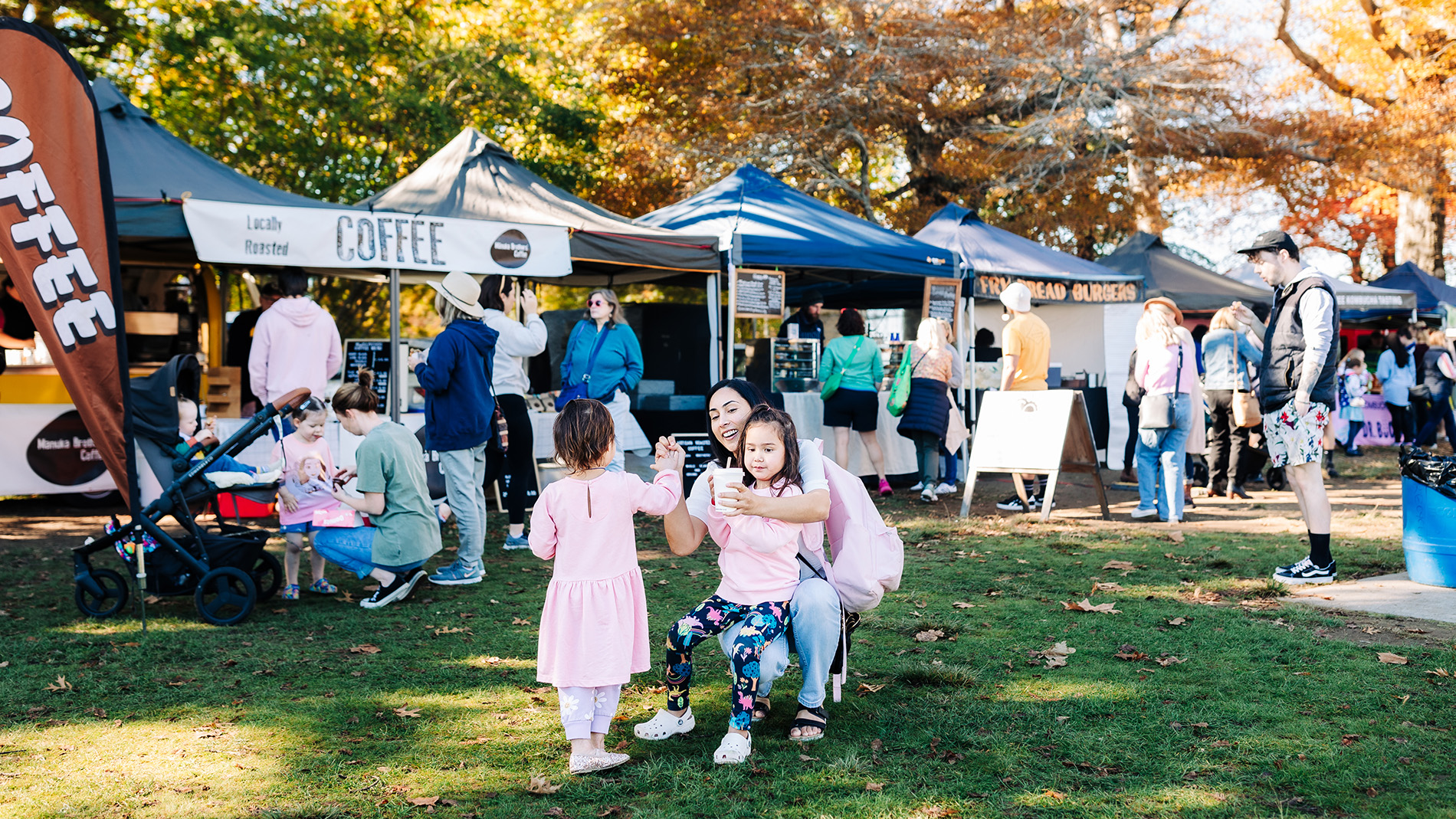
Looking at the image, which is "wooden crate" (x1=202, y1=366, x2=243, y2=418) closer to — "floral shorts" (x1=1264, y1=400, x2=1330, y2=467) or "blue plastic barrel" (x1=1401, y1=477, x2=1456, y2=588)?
"floral shorts" (x1=1264, y1=400, x2=1330, y2=467)

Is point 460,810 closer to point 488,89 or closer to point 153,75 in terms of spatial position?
point 488,89

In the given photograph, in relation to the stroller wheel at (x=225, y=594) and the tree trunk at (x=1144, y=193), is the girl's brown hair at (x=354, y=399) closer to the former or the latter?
the stroller wheel at (x=225, y=594)

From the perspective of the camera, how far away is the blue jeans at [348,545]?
19.5 ft

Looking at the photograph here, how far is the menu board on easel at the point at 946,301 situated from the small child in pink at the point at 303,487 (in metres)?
7.69

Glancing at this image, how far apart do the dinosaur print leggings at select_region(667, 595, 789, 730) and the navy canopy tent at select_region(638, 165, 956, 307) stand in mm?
7516

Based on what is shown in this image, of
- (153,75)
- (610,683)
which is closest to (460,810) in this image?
(610,683)

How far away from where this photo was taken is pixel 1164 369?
28.5 feet

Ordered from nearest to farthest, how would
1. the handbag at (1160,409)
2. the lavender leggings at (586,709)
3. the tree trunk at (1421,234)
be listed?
1. the lavender leggings at (586,709)
2. the handbag at (1160,409)
3. the tree trunk at (1421,234)

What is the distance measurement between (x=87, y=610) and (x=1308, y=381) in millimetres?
6704

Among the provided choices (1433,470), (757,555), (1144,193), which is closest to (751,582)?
(757,555)

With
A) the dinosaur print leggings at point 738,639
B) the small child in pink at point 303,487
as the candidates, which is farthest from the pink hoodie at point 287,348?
the dinosaur print leggings at point 738,639

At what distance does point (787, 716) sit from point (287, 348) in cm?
605

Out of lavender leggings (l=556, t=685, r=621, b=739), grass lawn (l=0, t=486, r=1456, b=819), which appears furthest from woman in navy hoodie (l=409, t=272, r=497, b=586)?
Answer: lavender leggings (l=556, t=685, r=621, b=739)

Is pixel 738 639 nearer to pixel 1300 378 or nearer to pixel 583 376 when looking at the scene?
pixel 1300 378
